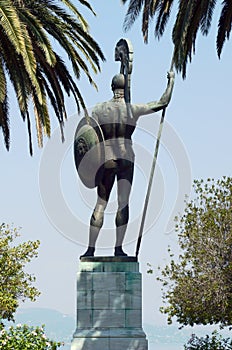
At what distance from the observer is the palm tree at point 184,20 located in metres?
16.4

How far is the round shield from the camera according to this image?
15070 millimetres

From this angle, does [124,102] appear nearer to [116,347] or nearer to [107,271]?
[107,271]

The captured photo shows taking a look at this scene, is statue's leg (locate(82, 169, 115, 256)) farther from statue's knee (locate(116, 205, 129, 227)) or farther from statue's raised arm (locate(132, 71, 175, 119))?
statue's raised arm (locate(132, 71, 175, 119))

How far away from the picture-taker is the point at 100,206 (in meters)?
15.1

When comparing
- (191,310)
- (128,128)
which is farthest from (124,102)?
(191,310)

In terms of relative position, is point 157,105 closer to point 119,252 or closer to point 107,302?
point 119,252

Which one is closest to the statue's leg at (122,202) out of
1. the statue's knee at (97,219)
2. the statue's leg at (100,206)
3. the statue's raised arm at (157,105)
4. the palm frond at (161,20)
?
the statue's leg at (100,206)

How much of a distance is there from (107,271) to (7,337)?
2.66m

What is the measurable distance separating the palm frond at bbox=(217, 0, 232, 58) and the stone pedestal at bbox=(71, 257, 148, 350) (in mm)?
6222

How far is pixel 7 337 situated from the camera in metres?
15.9

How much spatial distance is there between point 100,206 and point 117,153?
40.9 inches

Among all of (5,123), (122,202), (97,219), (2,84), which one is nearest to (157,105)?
(122,202)

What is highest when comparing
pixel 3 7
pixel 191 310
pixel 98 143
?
pixel 3 7

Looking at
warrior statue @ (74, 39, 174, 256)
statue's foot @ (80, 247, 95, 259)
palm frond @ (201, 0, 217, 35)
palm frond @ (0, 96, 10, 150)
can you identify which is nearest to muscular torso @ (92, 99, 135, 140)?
warrior statue @ (74, 39, 174, 256)
